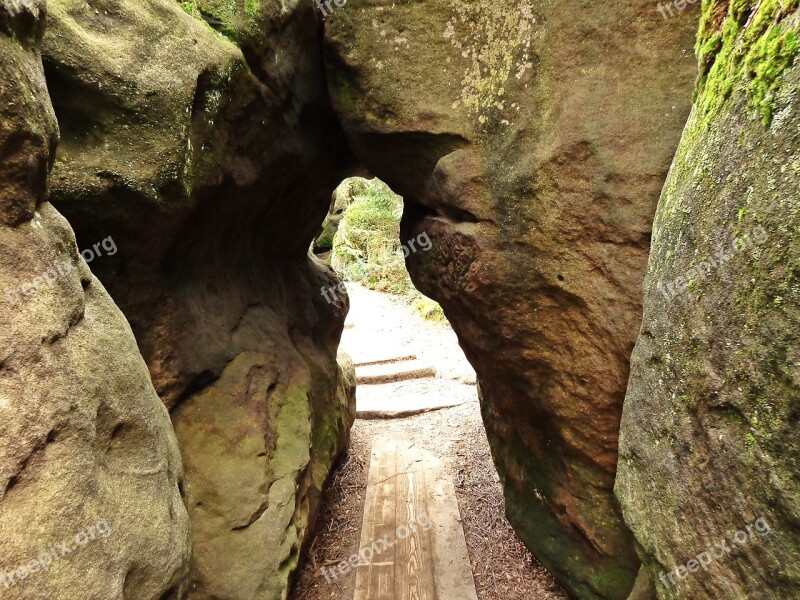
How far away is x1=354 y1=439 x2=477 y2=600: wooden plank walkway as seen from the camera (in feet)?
10.7

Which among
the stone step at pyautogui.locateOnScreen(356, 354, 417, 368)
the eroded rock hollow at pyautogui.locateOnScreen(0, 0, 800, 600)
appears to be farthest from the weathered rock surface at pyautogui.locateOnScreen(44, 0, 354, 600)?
the stone step at pyautogui.locateOnScreen(356, 354, 417, 368)

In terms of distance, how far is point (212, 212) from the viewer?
3037 mm

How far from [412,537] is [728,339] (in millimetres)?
3181

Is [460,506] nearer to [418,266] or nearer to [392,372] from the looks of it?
[418,266]

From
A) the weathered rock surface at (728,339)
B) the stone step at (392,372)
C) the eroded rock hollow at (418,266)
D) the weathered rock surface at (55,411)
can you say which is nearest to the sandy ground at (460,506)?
the stone step at (392,372)

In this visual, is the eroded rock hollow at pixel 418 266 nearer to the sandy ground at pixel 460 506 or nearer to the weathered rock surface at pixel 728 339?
the weathered rock surface at pixel 728 339

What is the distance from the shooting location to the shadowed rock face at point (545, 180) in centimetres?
238

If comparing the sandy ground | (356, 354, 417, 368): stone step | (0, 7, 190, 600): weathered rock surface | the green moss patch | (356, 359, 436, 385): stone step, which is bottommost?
the sandy ground

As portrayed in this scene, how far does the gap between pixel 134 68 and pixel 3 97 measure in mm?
1072

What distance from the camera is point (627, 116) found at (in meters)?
2.39

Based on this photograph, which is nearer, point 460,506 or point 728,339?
point 728,339

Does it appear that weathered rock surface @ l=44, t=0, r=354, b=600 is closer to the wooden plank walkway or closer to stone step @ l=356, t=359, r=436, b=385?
the wooden plank walkway

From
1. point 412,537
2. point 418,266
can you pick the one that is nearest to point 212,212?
point 418,266

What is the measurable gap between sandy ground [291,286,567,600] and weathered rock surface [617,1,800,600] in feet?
6.38
